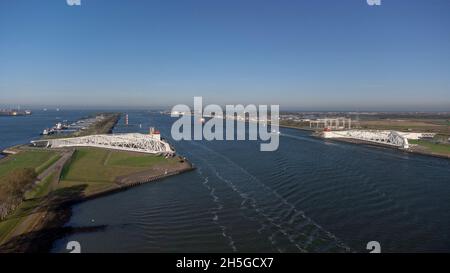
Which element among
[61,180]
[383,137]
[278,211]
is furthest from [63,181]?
[383,137]

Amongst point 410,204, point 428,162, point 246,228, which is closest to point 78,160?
point 246,228

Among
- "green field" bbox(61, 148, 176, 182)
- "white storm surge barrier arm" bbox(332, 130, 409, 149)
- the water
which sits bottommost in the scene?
the water

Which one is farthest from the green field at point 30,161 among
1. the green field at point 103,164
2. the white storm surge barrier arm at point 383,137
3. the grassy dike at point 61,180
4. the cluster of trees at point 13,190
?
the white storm surge barrier arm at point 383,137

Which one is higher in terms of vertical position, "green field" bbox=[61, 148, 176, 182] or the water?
"green field" bbox=[61, 148, 176, 182]

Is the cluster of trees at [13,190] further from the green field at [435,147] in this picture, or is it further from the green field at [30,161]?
the green field at [435,147]

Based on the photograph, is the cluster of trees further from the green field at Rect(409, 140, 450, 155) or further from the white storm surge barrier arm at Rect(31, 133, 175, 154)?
the green field at Rect(409, 140, 450, 155)

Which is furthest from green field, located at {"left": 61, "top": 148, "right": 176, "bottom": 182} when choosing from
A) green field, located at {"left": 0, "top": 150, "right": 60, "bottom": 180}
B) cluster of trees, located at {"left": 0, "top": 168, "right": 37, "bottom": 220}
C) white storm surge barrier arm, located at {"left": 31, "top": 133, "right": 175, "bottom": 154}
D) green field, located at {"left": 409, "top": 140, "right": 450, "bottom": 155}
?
green field, located at {"left": 409, "top": 140, "right": 450, "bottom": 155}

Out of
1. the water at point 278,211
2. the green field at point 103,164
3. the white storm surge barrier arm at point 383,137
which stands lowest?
the water at point 278,211
